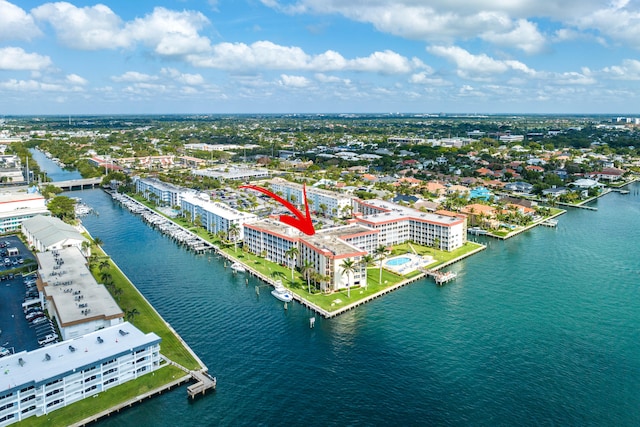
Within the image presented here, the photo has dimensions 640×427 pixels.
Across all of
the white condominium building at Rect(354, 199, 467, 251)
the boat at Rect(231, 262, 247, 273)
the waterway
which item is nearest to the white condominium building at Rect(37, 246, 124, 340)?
Answer: the waterway

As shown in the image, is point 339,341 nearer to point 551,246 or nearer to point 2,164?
point 551,246

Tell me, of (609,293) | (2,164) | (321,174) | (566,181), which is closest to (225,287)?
(609,293)

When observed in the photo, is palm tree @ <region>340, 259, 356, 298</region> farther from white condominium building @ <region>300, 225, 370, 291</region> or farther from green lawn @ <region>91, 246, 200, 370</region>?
green lawn @ <region>91, 246, 200, 370</region>

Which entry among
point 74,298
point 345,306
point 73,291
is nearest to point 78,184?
point 73,291

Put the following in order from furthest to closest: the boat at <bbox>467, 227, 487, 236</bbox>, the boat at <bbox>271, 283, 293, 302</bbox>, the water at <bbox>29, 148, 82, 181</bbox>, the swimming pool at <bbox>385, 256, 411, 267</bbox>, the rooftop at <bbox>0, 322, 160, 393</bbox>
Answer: the water at <bbox>29, 148, 82, 181</bbox> → the boat at <bbox>467, 227, 487, 236</bbox> → the swimming pool at <bbox>385, 256, 411, 267</bbox> → the boat at <bbox>271, 283, 293, 302</bbox> → the rooftop at <bbox>0, 322, 160, 393</bbox>

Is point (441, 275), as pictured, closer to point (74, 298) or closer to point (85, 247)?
point (74, 298)

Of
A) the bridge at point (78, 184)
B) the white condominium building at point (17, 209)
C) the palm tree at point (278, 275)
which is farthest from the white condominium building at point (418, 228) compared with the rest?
the bridge at point (78, 184)
